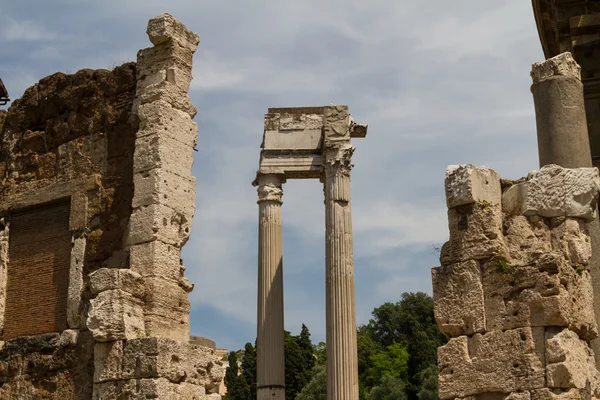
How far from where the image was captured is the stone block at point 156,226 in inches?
417

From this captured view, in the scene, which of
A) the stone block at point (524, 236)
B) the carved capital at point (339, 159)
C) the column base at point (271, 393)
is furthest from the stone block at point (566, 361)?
the carved capital at point (339, 159)

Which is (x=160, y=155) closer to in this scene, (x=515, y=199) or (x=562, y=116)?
(x=515, y=199)

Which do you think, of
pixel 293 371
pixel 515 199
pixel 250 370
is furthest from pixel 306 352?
pixel 515 199

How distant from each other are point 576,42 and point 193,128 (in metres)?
6.46

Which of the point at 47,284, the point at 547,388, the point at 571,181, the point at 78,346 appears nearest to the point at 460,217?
the point at 571,181

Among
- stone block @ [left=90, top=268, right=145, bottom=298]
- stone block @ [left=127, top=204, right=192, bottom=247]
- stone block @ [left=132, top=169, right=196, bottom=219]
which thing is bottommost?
stone block @ [left=90, top=268, right=145, bottom=298]

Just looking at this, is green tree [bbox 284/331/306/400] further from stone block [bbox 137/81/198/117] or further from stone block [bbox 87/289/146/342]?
stone block [bbox 87/289/146/342]

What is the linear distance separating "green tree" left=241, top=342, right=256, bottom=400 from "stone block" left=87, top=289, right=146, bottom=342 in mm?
38486

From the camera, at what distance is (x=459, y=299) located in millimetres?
7723

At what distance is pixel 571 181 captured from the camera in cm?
786

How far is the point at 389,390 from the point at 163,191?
38.3m

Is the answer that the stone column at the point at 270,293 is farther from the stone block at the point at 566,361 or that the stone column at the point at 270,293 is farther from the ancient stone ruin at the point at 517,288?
the stone block at the point at 566,361

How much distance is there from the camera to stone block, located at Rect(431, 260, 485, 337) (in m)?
7.61

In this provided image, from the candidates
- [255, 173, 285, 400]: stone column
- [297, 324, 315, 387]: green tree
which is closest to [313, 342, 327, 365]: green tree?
[297, 324, 315, 387]: green tree
